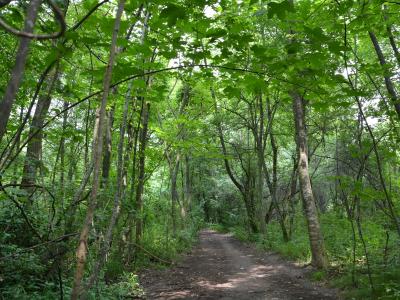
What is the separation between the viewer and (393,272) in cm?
603

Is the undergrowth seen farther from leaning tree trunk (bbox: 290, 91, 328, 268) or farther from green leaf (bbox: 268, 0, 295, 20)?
green leaf (bbox: 268, 0, 295, 20)

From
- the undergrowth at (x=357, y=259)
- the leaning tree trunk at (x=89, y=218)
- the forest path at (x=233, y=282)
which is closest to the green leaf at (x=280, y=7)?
the leaning tree trunk at (x=89, y=218)

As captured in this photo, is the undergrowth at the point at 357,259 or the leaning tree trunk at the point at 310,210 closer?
the undergrowth at the point at 357,259

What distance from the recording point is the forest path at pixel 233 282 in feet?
22.5

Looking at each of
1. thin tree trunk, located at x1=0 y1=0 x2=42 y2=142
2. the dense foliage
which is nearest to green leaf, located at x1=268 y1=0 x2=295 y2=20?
the dense foliage

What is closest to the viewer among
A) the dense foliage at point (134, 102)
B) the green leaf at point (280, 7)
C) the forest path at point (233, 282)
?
the green leaf at point (280, 7)

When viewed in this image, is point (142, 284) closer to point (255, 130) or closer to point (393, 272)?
point (393, 272)

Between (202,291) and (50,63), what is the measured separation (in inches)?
241

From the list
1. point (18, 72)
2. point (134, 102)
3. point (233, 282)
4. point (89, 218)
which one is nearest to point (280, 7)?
point (18, 72)

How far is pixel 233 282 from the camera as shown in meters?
8.12

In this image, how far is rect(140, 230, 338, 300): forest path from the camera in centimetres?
684

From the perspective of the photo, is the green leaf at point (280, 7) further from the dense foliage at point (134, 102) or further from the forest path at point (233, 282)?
the forest path at point (233, 282)

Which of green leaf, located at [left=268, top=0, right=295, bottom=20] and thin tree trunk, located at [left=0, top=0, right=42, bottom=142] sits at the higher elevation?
green leaf, located at [left=268, top=0, right=295, bottom=20]

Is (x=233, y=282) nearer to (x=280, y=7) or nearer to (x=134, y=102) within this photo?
(x=134, y=102)
